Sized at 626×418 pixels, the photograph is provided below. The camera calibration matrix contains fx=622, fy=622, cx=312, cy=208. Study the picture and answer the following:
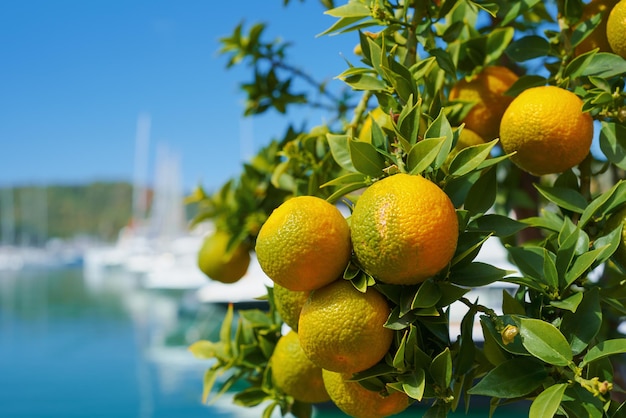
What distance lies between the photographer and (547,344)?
475mm

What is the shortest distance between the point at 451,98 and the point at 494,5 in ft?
0.47

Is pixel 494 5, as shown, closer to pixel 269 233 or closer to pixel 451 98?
pixel 451 98

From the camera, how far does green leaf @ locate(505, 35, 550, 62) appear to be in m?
0.65

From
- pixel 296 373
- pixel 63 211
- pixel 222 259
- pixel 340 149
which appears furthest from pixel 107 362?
pixel 63 211

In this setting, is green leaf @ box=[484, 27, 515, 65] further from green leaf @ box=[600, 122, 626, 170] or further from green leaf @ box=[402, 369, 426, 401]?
green leaf @ box=[402, 369, 426, 401]

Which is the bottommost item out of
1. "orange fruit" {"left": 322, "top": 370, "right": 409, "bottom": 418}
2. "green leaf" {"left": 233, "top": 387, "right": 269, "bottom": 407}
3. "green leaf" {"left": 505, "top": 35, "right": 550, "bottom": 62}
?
"green leaf" {"left": 233, "top": 387, "right": 269, "bottom": 407}

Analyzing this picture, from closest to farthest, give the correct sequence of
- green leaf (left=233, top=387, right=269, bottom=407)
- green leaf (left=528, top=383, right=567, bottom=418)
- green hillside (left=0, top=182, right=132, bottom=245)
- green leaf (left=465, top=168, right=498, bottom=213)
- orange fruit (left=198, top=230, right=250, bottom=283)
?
1. green leaf (left=528, top=383, right=567, bottom=418)
2. green leaf (left=465, top=168, right=498, bottom=213)
3. green leaf (left=233, top=387, right=269, bottom=407)
4. orange fruit (left=198, top=230, right=250, bottom=283)
5. green hillside (left=0, top=182, right=132, bottom=245)

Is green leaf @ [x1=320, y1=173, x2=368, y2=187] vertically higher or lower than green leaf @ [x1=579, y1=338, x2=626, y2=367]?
higher

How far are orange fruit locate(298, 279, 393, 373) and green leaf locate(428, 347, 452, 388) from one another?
4 cm

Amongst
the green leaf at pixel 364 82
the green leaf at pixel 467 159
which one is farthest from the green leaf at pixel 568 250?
the green leaf at pixel 364 82

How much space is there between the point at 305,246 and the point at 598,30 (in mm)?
414

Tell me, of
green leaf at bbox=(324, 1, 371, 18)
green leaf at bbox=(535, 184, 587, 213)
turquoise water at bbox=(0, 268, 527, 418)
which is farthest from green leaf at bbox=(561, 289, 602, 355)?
turquoise water at bbox=(0, 268, 527, 418)

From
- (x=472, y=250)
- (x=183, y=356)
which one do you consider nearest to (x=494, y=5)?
(x=472, y=250)

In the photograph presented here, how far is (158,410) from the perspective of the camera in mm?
4758
